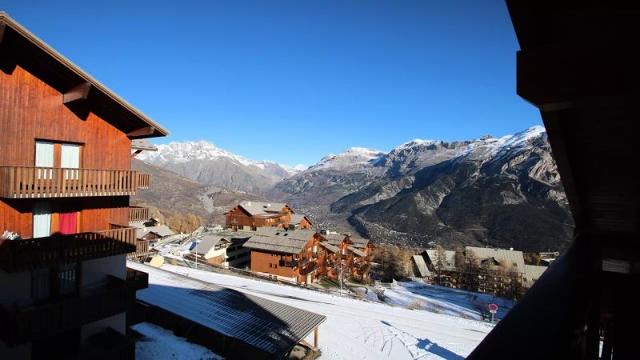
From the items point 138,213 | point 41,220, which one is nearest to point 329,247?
point 138,213

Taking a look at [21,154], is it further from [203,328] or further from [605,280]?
[605,280]

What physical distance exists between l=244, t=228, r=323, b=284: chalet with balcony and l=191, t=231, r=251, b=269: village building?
4004 mm

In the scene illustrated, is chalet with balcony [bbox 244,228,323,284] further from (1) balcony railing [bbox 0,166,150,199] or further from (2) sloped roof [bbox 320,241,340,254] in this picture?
(1) balcony railing [bbox 0,166,150,199]

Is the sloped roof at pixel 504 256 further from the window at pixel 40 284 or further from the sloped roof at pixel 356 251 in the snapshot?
the window at pixel 40 284

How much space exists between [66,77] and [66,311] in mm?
7397

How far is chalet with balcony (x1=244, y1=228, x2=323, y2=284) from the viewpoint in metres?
49.4

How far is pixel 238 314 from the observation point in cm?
1997

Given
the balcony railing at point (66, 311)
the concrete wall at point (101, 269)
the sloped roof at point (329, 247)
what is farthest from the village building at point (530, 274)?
the balcony railing at point (66, 311)

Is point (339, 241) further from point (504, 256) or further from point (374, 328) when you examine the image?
point (374, 328)

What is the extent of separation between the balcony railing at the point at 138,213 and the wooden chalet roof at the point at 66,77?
2888 mm

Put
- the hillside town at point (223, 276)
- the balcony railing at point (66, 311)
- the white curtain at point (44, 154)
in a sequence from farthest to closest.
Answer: the white curtain at point (44, 154), the balcony railing at point (66, 311), the hillside town at point (223, 276)

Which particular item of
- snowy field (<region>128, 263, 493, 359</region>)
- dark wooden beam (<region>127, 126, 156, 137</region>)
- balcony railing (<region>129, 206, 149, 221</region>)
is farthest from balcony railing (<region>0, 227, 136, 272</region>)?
snowy field (<region>128, 263, 493, 359</region>)

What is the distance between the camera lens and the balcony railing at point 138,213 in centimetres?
1481

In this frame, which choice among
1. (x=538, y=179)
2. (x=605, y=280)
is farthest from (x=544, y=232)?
(x=605, y=280)
